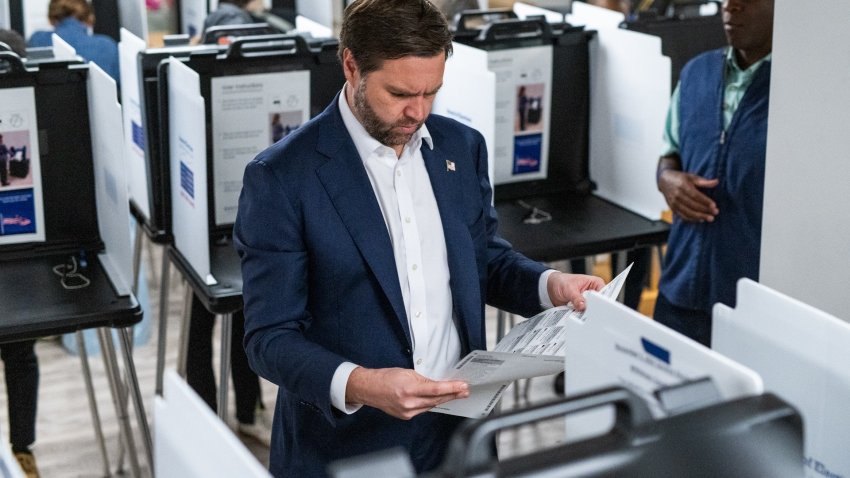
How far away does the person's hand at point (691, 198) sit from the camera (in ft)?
8.59

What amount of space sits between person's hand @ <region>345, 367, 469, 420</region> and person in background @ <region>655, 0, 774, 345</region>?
4.17 feet

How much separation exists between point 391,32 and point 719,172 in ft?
4.49

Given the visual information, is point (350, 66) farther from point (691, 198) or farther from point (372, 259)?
point (691, 198)

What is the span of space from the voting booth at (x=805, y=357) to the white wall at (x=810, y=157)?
439 mm

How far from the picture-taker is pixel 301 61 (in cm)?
301

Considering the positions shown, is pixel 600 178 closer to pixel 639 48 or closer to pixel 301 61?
pixel 639 48

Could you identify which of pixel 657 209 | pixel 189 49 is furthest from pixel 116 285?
pixel 657 209

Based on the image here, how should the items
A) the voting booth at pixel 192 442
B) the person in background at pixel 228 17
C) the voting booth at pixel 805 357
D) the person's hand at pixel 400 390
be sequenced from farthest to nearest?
the person in background at pixel 228 17, the person's hand at pixel 400 390, the voting booth at pixel 805 357, the voting booth at pixel 192 442

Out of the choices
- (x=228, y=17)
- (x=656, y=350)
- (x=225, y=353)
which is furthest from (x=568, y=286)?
(x=228, y=17)

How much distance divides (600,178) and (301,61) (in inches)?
38.7

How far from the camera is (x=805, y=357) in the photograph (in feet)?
3.99

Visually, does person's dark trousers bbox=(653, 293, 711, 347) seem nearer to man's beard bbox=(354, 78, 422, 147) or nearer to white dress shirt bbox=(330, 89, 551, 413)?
white dress shirt bbox=(330, 89, 551, 413)

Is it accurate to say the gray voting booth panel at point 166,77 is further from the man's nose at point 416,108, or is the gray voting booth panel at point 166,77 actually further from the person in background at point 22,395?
the man's nose at point 416,108

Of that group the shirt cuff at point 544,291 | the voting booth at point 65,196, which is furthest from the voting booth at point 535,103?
the shirt cuff at point 544,291
